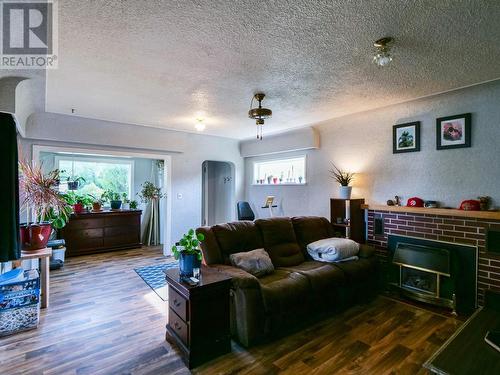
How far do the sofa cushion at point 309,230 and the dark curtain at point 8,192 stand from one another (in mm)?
3132

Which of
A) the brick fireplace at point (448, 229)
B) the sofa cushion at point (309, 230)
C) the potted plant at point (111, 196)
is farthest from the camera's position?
the potted plant at point (111, 196)

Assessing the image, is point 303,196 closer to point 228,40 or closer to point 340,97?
point 340,97

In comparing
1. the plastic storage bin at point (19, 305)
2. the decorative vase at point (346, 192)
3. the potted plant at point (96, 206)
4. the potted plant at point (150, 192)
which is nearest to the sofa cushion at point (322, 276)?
the decorative vase at point (346, 192)

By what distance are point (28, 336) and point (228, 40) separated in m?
3.17

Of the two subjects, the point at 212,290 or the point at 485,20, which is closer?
the point at 485,20

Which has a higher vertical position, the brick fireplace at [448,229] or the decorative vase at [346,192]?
the decorative vase at [346,192]

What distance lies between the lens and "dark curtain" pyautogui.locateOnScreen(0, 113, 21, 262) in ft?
8.23

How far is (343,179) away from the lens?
12.6ft

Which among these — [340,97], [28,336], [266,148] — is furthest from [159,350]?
[266,148]

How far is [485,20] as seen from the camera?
1684 mm

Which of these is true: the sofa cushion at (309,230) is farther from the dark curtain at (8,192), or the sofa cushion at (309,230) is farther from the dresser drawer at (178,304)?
the dark curtain at (8,192)

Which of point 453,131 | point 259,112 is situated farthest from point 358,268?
point 259,112

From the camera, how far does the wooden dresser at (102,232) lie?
5.04m

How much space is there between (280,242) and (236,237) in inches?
25.2
